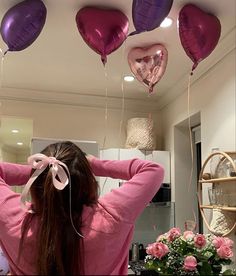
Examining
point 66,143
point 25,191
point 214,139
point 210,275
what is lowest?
point 210,275

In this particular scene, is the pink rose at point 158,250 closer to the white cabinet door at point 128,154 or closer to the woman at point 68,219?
the woman at point 68,219

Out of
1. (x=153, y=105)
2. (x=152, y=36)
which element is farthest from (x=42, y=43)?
(x=153, y=105)

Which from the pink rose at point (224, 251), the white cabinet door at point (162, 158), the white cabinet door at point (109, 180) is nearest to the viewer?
the pink rose at point (224, 251)

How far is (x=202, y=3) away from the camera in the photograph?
216 centimetres

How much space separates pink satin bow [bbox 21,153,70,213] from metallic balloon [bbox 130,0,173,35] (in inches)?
→ 48.5

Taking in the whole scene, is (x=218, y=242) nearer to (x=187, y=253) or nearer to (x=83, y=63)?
(x=187, y=253)

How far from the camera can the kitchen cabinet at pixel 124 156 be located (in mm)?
3639

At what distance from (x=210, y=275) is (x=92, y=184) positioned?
0.56 meters

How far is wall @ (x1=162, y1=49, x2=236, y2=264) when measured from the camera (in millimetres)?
2564

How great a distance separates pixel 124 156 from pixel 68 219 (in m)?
2.77

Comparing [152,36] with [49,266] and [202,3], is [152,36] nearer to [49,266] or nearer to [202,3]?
[202,3]

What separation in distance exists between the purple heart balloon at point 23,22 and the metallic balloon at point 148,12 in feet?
1.87

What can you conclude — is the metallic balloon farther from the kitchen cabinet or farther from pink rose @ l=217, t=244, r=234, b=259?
the kitchen cabinet

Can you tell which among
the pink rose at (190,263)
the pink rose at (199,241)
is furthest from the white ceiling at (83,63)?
the pink rose at (190,263)
